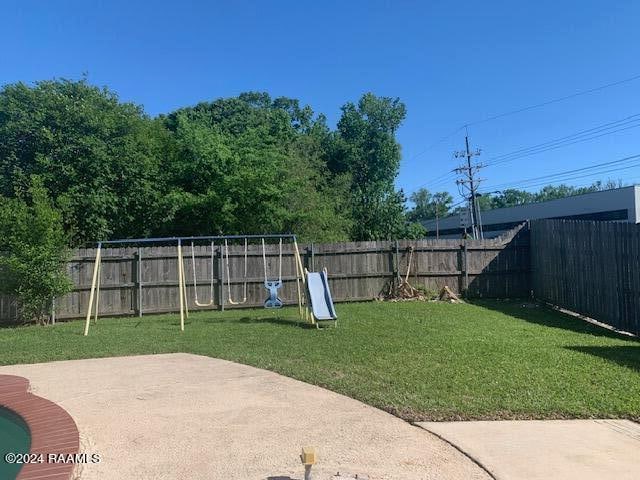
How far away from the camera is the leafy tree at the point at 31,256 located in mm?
11352

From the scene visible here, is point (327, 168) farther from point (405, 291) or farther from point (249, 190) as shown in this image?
point (405, 291)

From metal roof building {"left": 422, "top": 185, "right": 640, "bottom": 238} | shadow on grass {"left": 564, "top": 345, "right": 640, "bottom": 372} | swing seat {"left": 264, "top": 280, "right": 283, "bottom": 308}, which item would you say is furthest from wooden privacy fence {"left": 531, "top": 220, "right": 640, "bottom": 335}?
metal roof building {"left": 422, "top": 185, "right": 640, "bottom": 238}

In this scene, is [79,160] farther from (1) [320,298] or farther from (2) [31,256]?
(1) [320,298]

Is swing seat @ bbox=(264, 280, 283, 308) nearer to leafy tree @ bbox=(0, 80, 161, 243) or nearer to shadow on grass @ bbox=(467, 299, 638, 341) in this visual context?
shadow on grass @ bbox=(467, 299, 638, 341)

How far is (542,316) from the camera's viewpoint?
11.4 m

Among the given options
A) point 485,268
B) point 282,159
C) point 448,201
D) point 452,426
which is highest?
point 448,201

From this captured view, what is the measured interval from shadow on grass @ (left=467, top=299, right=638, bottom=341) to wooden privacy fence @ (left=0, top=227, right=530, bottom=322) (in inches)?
42.0

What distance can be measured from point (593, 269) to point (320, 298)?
5.70 meters

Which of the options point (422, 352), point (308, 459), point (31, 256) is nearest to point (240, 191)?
point (31, 256)

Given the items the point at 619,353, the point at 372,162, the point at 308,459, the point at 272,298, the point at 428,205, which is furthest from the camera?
the point at 428,205

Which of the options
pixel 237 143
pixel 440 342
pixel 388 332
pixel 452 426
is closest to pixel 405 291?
pixel 388 332

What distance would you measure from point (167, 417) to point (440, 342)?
4675mm

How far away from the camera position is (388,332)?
9141mm

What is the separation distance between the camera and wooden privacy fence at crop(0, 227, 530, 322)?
43.5 ft
